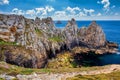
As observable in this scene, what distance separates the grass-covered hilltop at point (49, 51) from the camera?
219 feet

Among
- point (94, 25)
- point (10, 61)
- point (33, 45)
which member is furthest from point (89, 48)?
point (10, 61)

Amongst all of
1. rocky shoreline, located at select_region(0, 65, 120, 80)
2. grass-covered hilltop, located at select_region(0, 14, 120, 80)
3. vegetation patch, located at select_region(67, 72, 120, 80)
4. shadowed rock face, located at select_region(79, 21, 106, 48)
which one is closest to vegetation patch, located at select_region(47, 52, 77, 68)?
grass-covered hilltop, located at select_region(0, 14, 120, 80)

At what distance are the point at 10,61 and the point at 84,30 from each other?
3655 inches

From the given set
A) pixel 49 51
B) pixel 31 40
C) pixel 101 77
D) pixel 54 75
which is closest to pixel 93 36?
pixel 49 51

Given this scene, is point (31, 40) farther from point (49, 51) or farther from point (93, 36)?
point (93, 36)

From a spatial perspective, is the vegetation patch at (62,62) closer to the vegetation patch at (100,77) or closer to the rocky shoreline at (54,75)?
the rocky shoreline at (54,75)

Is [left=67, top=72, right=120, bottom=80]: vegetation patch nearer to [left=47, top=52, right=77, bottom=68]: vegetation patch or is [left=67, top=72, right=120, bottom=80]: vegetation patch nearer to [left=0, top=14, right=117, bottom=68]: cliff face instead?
[left=0, top=14, right=117, bottom=68]: cliff face

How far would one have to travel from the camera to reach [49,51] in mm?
128125

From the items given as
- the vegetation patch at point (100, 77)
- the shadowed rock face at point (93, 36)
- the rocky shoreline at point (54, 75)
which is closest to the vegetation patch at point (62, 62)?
the rocky shoreline at point (54, 75)

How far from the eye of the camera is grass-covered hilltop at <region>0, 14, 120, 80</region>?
219 ft

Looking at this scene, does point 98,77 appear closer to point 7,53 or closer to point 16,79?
point 16,79

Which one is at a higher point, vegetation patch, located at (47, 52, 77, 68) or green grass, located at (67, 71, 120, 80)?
green grass, located at (67, 71, 120, 80)

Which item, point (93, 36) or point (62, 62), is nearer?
point (62, 62)

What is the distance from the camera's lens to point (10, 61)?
9719 cm
